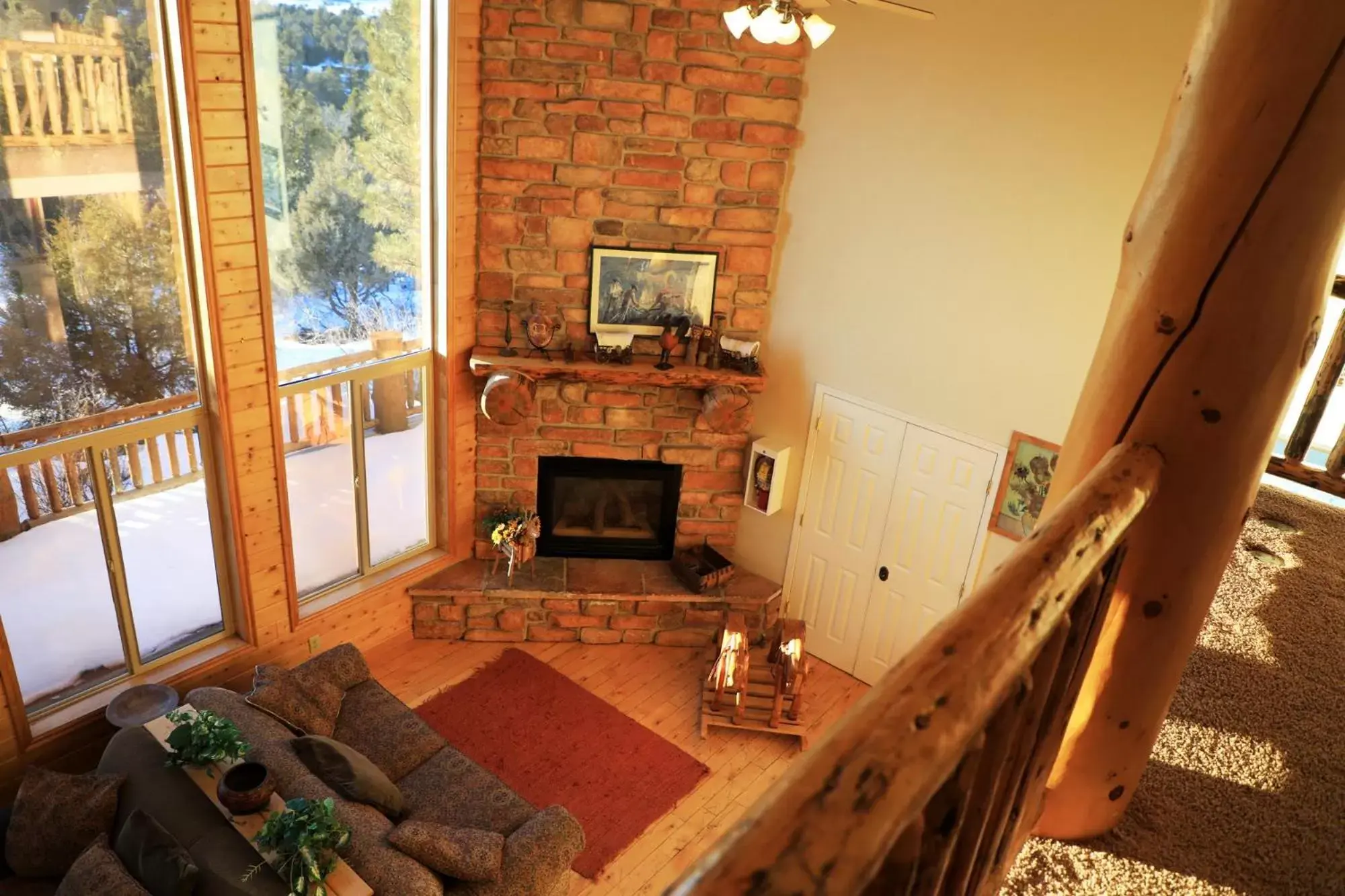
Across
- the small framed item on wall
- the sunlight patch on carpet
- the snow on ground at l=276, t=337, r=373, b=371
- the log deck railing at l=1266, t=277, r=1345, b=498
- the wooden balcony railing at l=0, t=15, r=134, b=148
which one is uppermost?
the wooden balcony railing at l=0, t=15, r=134, b=148

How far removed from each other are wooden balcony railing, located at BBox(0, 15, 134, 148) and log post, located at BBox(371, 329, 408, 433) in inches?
71.7

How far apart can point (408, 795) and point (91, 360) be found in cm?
263

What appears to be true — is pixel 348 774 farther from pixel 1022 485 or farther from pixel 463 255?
pixel 1022 485

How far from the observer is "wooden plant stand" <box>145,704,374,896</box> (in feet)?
12.5

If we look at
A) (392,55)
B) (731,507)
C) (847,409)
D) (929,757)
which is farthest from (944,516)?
(929,757)

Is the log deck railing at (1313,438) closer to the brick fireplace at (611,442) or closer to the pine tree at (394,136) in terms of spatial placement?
the brick fireplace at (611,442)

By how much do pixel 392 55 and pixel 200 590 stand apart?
127 inches

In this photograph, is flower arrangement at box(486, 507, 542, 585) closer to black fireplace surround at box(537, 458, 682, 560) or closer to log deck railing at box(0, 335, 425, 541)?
black fireplace surround at box(537, 458, 682, 560)

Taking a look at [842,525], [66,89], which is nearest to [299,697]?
[66,89]

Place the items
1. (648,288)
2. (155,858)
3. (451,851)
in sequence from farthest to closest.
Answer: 1. (648,288)
2. (451,851)
3. (155,858)

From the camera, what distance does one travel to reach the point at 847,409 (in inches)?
243

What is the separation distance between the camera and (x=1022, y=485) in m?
5.48

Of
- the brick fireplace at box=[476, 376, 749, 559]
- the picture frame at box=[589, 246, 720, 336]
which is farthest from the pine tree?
the brick fireplace at box=[476, 376, 749, 559]

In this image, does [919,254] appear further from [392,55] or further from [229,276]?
[229,276]
